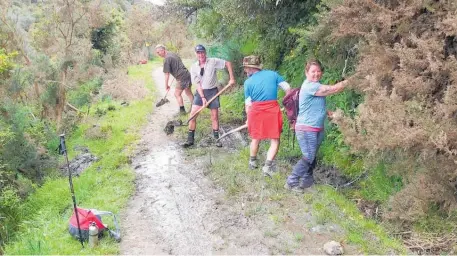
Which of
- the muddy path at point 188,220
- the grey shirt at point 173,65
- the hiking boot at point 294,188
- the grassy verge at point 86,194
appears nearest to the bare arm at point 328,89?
the hiking boot at point 294,188

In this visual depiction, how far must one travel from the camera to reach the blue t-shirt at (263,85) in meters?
6.34

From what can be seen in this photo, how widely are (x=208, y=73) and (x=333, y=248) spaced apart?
15.3 ft

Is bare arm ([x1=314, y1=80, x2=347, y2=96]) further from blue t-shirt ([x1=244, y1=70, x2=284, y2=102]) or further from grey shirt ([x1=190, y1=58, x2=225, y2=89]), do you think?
grey shirt ([x1=190, y1=58, x2=225, y2=89])

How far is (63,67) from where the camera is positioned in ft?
37.8

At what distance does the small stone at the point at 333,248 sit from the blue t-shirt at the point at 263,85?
2484mm

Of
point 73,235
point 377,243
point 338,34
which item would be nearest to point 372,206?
point 377,243

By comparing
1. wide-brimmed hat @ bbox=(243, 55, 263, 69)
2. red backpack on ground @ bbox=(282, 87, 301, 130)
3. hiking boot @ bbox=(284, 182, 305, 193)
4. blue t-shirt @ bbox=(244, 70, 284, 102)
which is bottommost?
hiking boot @ bbox=(284, 182, 305, 193)

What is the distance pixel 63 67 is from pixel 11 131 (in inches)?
127

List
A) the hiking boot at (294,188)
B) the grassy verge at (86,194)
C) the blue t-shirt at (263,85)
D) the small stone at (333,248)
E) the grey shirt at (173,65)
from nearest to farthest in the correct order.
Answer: the small stone at (333,248) → the grassy verge at (86,194) → the hiking boot at (294,188) → the blue t-shirt at (263,85) → the grey shirt at (173,65)

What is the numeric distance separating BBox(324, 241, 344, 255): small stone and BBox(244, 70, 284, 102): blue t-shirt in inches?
97.8

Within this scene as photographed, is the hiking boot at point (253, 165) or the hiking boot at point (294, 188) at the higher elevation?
the hiking boot at point (253, 165)

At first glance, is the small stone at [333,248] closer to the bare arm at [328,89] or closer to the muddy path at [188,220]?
the muddy path at [188,220]

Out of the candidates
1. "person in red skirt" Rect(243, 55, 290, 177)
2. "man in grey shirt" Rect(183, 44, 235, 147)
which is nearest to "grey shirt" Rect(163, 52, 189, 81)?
"man in grey shirt" Rect(183, 44, 235, 147)

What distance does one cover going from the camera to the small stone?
4625 mm
